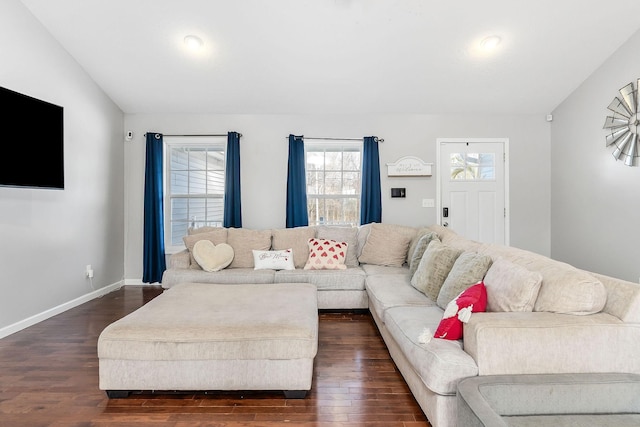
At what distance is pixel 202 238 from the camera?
372 centimetres

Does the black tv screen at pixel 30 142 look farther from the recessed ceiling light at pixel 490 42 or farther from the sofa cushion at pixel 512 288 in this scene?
the recessed ceiling light at pixel 490 42

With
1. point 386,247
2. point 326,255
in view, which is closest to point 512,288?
point 386,247

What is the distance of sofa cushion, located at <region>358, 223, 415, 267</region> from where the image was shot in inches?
143

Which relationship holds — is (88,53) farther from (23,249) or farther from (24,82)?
(23,249)

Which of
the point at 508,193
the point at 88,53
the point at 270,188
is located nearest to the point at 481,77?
the point at 508,193

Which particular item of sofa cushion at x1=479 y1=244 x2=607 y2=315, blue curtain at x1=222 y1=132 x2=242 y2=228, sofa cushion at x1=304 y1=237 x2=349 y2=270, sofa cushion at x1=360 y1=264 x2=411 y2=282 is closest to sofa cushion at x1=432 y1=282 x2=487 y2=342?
sofa cushion at x1=479 y1=244 x2=607 y2=315

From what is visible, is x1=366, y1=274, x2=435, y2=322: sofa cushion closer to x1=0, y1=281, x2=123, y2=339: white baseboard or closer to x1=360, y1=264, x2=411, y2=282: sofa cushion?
x1=360, y1=264, x2=411, y2=282: sofa cushion

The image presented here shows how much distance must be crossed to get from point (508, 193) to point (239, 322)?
4.11m

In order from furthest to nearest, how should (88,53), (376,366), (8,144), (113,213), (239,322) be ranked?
(113,213)
(88,53)
(8,144)
(376,366)
(239,322)

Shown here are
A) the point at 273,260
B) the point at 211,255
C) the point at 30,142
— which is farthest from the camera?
the point at 273,260

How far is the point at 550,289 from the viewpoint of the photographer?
1.61 m

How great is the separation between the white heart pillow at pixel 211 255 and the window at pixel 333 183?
141cm

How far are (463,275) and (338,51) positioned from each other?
8.49 feet

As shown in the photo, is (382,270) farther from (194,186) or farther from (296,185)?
(194,186)
